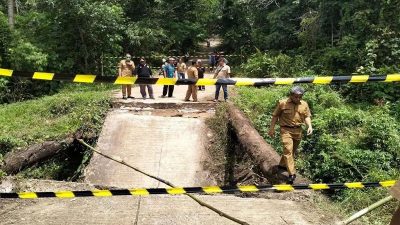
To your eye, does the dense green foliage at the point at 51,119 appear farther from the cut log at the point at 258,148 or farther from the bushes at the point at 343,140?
the bushes at the point at 343,140

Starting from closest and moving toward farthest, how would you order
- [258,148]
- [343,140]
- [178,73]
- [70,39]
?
[258,148] < [343,140] < [178,73] < [70,39]

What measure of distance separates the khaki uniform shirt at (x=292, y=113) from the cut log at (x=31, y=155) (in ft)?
18.2

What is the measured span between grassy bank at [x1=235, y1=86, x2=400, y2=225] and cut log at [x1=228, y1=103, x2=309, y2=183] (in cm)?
73

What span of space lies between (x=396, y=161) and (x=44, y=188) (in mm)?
6467

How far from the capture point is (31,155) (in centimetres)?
988

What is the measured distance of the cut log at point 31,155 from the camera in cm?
928

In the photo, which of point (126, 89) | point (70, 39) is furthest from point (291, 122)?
point (70, 39)

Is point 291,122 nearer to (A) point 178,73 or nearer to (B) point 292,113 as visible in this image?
(B) point 292,113

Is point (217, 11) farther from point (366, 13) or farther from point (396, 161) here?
point (396, 161)

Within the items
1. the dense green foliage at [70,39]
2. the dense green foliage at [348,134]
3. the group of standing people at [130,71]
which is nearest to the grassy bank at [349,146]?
the dense green foliage at [348,134]

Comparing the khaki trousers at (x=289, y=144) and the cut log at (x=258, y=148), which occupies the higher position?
the khaki trousers at (x=289, y=144)

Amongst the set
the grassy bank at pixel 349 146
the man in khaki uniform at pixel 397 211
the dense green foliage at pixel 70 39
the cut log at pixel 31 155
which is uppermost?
the dense green foliage at pixel 70 39

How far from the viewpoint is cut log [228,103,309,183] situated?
24.1ft

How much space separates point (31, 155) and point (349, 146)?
6.73 metres
